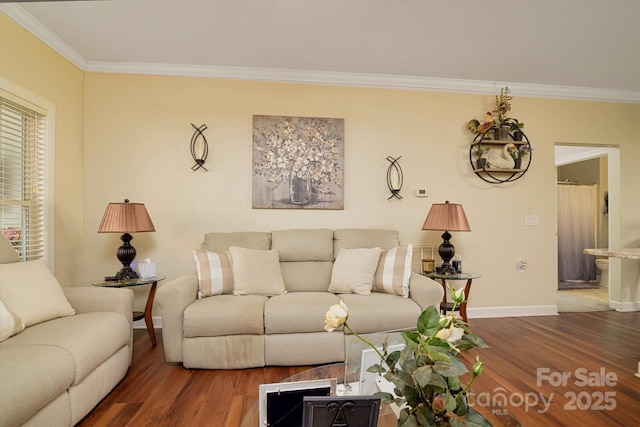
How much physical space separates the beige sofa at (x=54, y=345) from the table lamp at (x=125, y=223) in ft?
1.79

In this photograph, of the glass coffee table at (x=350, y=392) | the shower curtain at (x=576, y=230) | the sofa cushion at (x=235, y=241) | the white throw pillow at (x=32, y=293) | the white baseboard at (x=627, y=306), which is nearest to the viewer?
the glass coffee table at (x=350, y=392)

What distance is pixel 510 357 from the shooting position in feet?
7.84

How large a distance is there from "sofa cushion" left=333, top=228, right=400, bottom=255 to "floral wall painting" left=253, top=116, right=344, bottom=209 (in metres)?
0.42

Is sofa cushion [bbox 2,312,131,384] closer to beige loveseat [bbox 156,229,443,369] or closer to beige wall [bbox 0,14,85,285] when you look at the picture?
beige loveseat [bbox 156,229,443,369]

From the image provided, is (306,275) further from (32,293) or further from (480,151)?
(480,151)

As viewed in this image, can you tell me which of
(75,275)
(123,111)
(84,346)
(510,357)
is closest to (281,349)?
(84,346)

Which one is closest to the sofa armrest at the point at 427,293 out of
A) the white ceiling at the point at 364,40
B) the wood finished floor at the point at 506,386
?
the wood finished floor at the point at 506,386

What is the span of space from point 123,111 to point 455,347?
3506mm

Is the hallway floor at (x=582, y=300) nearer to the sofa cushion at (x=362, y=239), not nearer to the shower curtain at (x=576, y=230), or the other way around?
the shower curtain at (x=576, y=230)

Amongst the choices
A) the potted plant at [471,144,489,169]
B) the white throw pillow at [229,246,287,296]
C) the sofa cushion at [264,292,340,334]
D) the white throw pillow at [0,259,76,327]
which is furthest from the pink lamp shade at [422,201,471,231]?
the white throw pillow at [0,259,76,327]

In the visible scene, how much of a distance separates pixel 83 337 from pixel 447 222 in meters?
2.77

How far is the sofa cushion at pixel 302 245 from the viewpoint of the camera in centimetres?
283

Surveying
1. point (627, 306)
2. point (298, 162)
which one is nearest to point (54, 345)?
point (298, 162)

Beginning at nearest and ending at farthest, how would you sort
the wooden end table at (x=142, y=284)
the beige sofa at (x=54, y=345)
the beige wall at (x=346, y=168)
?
1. the beige sofa at (x=54, y=345)
2. the wooden end table at (x=142, y=284)
3. the beige wall at (x=346, y=168)
